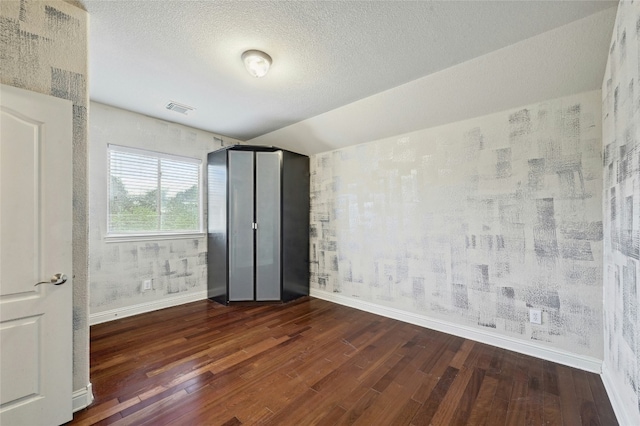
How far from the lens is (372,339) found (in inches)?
106

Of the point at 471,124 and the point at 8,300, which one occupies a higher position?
the point at 471,124

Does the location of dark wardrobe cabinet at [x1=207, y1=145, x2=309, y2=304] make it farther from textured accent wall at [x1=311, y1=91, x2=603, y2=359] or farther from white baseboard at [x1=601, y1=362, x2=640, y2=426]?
white baseboard at [x1=601, y1=362, x2=640, y2=426]

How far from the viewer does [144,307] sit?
10.9ft

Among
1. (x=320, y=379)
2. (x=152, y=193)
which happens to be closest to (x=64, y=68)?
(x=152, y=193)

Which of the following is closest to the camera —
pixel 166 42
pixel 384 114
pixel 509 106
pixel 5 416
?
pixel 5 416

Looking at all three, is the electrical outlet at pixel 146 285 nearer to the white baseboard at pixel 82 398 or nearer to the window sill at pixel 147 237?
the window sill at pixel 147 237

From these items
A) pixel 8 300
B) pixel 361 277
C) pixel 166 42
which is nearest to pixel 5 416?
pixel 8 300

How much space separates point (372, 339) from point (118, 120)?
396 cm

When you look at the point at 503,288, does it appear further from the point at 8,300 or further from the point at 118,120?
the point at 118,120

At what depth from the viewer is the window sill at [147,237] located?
10.2 ft

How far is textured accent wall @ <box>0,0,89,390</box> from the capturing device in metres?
1.49

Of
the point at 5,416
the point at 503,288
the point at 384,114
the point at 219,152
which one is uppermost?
the point at 384,114

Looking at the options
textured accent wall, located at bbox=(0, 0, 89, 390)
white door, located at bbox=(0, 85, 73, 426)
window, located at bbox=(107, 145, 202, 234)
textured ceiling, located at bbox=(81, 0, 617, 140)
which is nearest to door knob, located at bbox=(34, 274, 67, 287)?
white door, located at bbox=(0, 85, 73, 426)

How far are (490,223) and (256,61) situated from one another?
106 inches
